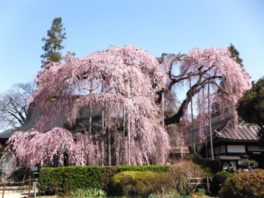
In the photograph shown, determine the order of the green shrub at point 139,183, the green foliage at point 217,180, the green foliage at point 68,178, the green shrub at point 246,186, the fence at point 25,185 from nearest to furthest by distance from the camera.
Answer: the green shrub at point 246,186, the green shrub at point 139,183, the fence at point 25,185, the green foliage at point 217,180, the green foliage at point 68,178

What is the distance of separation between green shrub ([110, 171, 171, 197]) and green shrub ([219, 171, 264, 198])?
3.22 metres

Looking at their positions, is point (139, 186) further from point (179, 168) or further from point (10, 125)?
point (10, 125)

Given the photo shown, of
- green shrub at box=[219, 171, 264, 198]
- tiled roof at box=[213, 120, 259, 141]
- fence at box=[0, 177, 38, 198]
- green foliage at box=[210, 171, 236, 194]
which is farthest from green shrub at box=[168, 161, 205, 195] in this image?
tiled roof at box=[213, 120, 259, 141]

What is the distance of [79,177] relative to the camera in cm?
1584

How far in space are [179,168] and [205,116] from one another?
10.2 metres

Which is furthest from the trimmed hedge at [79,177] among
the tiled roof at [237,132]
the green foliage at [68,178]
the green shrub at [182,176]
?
the tiled roof at [237,132]

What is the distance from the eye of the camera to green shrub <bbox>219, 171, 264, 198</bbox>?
8.86 m

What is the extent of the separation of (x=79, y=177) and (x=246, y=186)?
8943 millimetres

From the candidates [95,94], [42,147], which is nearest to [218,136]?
[95,94]

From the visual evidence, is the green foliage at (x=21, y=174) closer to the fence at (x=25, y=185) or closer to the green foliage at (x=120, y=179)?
the fence at (x=25, y=185)

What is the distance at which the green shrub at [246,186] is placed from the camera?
8859 millimetres

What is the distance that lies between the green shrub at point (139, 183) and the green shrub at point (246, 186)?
3223mm

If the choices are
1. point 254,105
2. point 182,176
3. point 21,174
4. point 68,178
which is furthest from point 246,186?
point 21,174

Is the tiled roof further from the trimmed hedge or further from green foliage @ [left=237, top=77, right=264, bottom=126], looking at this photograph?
the trimmed hedge
